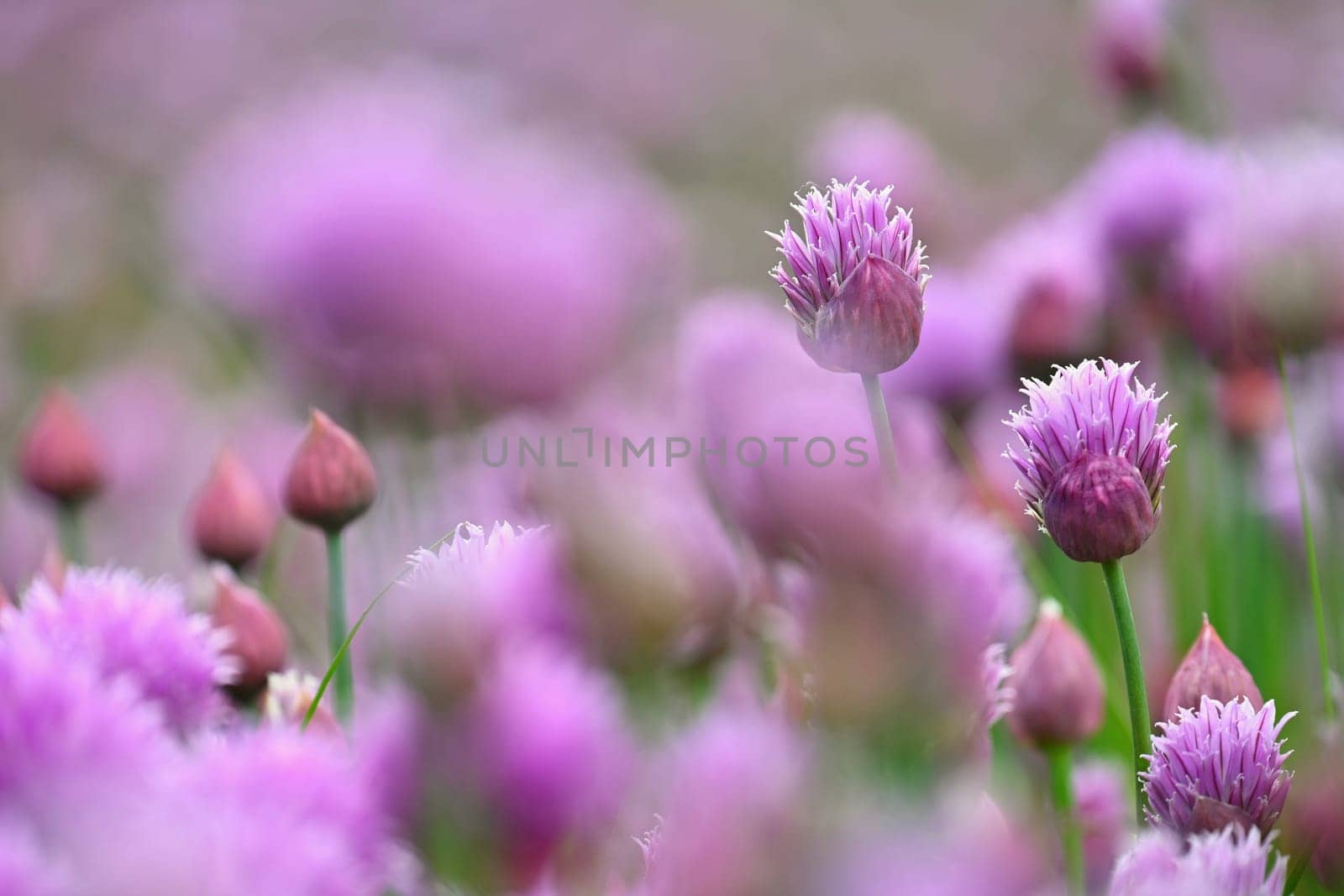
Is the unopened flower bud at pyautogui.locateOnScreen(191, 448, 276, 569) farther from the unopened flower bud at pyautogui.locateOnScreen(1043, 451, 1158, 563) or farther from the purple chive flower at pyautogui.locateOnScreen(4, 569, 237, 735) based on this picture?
the unopened flower bud at pyautogui.locateOnScreen(1043, 451, 1158, 563)

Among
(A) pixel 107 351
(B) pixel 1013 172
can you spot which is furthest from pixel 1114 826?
(B) pixel 1013 172

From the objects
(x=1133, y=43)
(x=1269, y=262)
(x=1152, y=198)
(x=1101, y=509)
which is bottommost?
(x=1101, y=509)

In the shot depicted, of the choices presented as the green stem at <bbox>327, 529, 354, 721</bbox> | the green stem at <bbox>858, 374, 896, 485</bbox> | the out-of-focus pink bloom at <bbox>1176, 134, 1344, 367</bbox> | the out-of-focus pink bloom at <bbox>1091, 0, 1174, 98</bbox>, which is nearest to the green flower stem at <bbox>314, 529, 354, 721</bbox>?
the green stem at <bbox>327, 529, 354, 721</bbox>

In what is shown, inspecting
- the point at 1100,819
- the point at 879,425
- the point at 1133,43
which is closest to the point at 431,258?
the point at 879,425

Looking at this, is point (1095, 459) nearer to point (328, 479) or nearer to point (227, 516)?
point (328, 479)

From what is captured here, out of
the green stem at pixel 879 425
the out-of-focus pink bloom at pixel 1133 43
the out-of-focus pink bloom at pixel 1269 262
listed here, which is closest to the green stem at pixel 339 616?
the green stem at pixel 879 425

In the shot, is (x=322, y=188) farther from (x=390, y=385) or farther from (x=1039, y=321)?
(x=1039, y=321)
